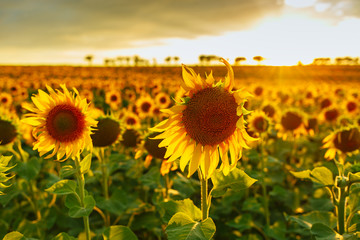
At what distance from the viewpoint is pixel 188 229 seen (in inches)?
78.7

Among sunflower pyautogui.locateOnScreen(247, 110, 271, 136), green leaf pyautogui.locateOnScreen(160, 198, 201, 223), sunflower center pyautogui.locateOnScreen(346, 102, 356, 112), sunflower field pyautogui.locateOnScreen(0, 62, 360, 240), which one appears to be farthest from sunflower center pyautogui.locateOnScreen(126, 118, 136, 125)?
sunflower center pyautogui.locateOnScreen(346, 102, 356, 112)

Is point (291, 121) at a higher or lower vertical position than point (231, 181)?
lower

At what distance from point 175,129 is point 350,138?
2.77 meters

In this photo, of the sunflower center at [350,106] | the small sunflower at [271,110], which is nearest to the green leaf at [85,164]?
Answer: the small sunflower at [271,110]

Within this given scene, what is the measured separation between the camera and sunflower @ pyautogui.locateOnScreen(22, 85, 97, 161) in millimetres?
2762

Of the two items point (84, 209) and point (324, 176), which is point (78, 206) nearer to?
point (84, 209)

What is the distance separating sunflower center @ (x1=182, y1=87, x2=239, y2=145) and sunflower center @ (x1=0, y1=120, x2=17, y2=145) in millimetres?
2652

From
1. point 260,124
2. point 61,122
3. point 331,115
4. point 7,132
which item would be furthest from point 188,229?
point 331,115

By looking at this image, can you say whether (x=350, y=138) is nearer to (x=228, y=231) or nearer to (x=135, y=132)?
(x=228, y=231)

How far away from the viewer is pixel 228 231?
15.2 feet

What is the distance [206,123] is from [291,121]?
4.57 metres

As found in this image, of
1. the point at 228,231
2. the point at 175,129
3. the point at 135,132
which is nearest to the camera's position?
the point at 175,129

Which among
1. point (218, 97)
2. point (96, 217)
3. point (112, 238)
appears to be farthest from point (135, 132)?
point (218, 97)

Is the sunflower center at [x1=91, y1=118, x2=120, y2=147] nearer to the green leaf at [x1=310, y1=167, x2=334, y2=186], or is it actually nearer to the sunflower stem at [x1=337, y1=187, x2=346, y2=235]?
Result: the green leaf at [x1=310, y1=167, x2=334, y2=186]
